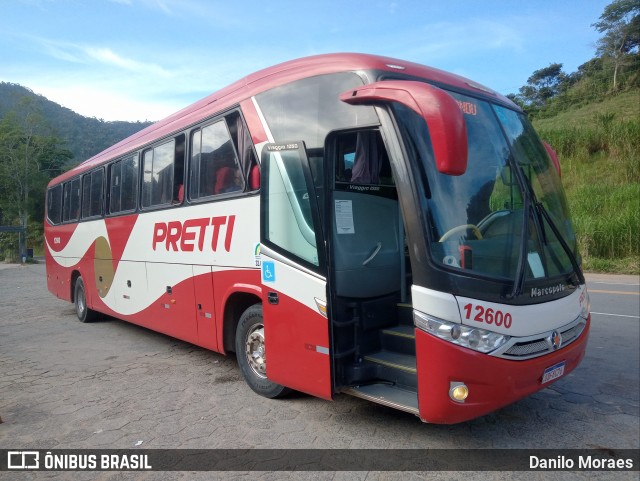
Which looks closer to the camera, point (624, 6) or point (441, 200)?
point (441, 200)

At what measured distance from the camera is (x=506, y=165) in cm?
402

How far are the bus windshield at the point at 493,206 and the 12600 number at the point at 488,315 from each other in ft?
0.83

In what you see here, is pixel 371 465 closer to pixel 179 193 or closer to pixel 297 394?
pixel 297 394

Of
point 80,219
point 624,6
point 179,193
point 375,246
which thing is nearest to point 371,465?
point 375,246

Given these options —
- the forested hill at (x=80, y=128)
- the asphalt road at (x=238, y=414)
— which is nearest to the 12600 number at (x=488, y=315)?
the asphalt road at (x=238, y=414)

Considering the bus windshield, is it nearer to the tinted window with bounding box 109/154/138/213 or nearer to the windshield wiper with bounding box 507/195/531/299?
the windshield wiper with bounding box 507/195/531/299

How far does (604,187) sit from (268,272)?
73.9ft

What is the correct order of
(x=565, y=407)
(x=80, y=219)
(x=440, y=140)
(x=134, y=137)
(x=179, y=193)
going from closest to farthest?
(x=440, y=140), (x=565, y=407), (x=179, y=193), (x=134, y=137), (x=80, y=219)

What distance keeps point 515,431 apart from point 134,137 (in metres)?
7.24

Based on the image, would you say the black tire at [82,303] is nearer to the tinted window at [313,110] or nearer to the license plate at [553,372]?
the tinted window at [313,110]

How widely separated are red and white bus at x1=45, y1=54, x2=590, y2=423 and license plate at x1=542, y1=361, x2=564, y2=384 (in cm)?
2

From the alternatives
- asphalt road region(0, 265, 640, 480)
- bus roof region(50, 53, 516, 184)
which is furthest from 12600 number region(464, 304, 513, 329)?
bus roof region(50, 53, 516, 184)

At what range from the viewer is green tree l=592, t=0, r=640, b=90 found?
46.7 meters

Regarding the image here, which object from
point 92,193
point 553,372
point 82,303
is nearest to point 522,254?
point 553,372
